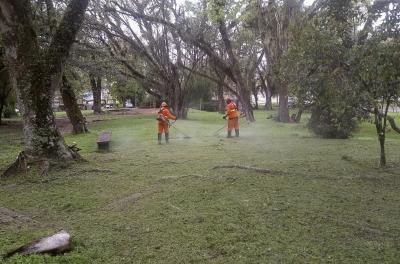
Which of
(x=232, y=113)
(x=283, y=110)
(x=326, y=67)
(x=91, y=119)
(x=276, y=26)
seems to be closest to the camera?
(x=326, y=67)

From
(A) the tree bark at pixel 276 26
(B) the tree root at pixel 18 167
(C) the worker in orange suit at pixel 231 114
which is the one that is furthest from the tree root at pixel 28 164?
(A) the tree bark at pixel 276 26

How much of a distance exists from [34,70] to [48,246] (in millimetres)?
5663

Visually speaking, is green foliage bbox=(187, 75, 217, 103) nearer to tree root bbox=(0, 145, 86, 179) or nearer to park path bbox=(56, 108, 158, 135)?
park path bbox=(56, 108, 158, 135)

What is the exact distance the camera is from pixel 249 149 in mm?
13453

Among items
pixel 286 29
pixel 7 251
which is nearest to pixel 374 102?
pixel 7 251

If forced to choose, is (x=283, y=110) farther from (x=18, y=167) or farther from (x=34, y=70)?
(x=18, y=167)

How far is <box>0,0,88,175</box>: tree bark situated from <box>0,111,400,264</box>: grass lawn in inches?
28.1

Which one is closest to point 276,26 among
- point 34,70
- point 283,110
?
point 283,110

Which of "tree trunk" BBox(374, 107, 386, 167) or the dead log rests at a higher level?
"tree trunk" BBox(374, 107, 386, 167)

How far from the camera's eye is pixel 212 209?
6805 millimetres

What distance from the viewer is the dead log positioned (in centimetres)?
500

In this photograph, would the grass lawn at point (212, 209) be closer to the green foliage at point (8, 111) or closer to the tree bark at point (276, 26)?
the tree bark at point (276, 26)

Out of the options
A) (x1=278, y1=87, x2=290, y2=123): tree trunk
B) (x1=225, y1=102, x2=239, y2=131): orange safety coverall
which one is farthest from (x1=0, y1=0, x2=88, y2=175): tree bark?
(x1=278, y1=87, x2=290, y2=123): tree trunk

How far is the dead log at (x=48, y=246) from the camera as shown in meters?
5.00
